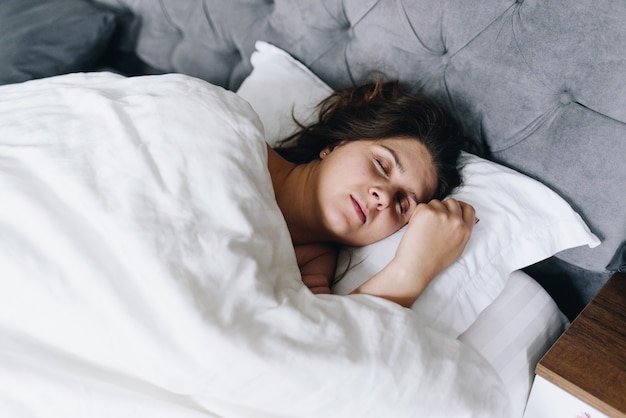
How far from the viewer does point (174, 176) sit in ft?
2.63

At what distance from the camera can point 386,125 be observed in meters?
1.09

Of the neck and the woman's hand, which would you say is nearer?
the woman's hand

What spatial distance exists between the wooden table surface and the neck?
0.46 metres

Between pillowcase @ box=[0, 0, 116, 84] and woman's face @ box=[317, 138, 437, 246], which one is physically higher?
woman's face @ box=[317, 138, 437, 246]

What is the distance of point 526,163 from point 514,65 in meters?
0.18

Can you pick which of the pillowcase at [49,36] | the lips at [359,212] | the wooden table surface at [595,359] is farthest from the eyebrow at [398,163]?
the pillowcase at [49,36]

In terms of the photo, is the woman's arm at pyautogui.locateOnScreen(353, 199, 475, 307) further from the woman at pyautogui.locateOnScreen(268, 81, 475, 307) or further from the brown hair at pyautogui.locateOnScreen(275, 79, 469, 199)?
the brown hair at pyautogui.locateOnScreen(275, 79, 469, 199)

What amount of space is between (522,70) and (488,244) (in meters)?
0.31

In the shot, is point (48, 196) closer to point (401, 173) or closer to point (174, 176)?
point (174, 176)

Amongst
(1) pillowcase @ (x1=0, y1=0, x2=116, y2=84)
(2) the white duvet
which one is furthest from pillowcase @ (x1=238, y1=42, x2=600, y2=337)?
(1) pillowcase @ (x1=0, y1=0, x2=116, y2=84)

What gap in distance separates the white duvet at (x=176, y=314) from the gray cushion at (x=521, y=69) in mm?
378

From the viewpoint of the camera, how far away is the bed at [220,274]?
27.0 inches

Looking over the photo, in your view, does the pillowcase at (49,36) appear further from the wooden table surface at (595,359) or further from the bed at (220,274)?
the wooden table surface at (595,359)

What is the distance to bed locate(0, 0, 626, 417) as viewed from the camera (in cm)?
68
